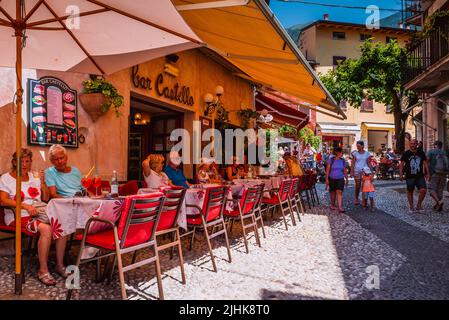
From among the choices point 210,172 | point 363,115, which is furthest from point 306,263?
point 363,115

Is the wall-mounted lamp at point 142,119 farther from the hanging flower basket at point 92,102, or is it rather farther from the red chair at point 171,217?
the red chair at point 171,217

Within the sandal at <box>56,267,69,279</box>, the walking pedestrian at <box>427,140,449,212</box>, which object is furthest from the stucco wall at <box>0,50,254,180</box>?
the walking pedestrian at <box>427,140,449,212</box>

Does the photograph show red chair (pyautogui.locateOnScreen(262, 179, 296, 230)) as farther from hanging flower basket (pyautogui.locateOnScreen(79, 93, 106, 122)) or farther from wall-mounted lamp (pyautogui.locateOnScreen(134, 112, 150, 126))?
wall-mounted lamp (pyautogui.locateOnScreen(134, 112, 150, 126))

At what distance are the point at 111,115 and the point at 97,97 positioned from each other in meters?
0.68

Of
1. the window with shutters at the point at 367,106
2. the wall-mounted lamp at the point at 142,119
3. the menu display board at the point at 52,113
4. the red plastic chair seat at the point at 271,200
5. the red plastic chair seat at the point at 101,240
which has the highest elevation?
the window with shutters at the point at 367,106

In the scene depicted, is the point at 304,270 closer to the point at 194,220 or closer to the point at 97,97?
the point at 194,220

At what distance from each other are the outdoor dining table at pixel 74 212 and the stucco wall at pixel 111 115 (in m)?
1.67

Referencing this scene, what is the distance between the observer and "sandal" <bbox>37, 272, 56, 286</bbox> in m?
3.52

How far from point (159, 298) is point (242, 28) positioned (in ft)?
13.5

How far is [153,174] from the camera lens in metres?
5.67

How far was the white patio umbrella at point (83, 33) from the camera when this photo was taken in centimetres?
357

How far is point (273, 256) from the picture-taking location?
490cm

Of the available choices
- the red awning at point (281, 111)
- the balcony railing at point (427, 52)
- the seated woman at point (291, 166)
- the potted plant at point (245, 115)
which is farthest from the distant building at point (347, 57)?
the seated woman at point (291, 166)

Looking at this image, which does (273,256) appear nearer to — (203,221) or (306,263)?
(306,263)
